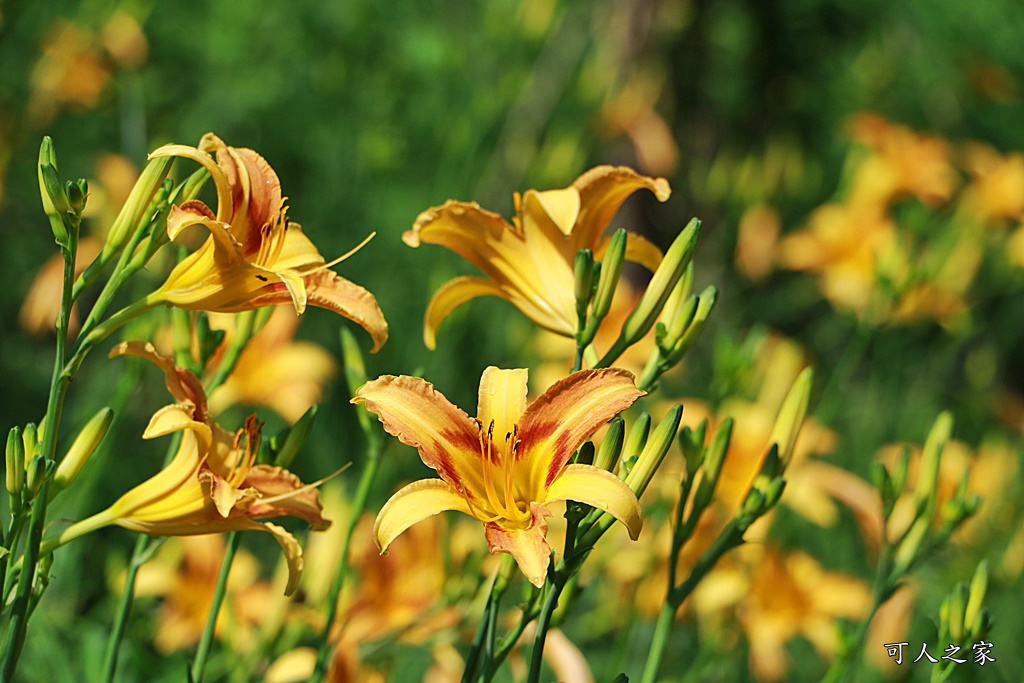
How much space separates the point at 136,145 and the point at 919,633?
106 inches

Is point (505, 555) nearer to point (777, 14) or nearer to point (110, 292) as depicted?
point (110, 292)

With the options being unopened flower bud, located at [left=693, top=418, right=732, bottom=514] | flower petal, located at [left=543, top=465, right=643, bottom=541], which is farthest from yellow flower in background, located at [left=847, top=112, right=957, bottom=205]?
flower petal, located at [left=543, top=465, right=643, bottom=541]

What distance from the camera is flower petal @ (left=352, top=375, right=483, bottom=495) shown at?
978 mm

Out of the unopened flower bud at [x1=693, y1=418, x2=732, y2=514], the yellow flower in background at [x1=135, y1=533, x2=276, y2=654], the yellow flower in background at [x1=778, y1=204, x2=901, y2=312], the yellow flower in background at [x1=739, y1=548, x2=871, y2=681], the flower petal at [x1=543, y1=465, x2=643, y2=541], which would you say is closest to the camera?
the flower petal at [x1=543, y1=465, x2=643, y2=541]

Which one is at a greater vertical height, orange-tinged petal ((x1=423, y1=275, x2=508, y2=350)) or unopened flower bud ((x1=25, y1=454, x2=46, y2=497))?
orange-tinged petal ((x1=423, y1=275, x2=508, y2=350))

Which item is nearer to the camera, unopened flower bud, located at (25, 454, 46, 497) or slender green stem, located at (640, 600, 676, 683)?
unopened flower bud, located at (25, 454, 46, 497)

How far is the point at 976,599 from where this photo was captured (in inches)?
50.4

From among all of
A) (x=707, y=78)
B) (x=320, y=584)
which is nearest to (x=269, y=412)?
(x=320, y=584)

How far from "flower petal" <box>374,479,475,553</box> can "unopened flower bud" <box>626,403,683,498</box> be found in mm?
198

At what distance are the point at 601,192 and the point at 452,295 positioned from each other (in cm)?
23

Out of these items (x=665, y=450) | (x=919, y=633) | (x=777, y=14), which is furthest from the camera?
(x=777, y=14)

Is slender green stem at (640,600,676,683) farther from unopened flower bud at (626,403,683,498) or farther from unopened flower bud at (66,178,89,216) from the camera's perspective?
unopened flower bud at (66,178,89,216)

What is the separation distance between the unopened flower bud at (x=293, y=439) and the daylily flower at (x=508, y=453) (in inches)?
7.3

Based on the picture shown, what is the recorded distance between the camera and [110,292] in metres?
0.99
